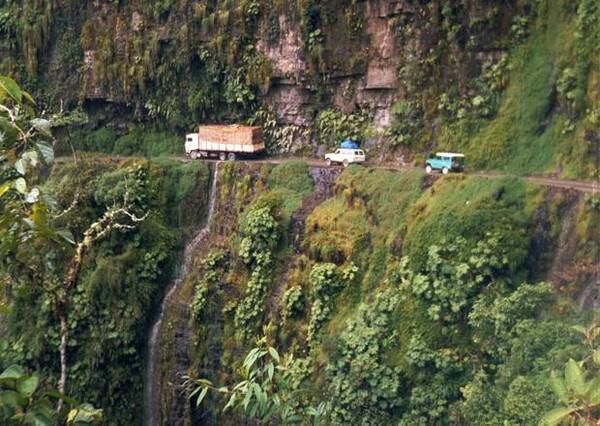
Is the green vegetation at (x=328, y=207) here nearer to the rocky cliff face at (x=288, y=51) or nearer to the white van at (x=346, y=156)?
the rocky cliff face at (x=288, y=51)

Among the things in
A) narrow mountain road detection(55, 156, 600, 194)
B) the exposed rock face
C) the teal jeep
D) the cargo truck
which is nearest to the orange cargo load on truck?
the cargo truck

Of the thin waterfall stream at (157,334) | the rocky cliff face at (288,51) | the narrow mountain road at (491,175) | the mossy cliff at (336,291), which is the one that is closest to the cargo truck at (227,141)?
the narrow mountain road at (491,175)

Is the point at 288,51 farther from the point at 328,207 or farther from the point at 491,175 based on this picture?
the point at 491,175

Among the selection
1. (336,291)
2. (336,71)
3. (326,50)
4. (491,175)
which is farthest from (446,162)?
(326,50)

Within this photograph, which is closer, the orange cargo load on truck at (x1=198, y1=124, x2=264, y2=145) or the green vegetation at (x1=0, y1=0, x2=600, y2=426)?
the green vegetation at (x1=0, y1=0, x2=600, y2=426)

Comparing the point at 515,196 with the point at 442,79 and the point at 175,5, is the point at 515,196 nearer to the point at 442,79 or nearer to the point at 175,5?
the point at 442,79

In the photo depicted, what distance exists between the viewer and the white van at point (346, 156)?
1755 cm

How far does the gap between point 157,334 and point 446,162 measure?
7.54 m

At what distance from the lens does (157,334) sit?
672 inches

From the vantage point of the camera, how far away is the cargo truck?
63.1ft

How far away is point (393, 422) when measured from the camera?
12.6 m

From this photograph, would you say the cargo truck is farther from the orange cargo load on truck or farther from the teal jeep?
the teal jeep

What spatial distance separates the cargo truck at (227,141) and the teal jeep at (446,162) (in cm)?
511

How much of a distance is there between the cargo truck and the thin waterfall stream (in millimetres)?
1503
